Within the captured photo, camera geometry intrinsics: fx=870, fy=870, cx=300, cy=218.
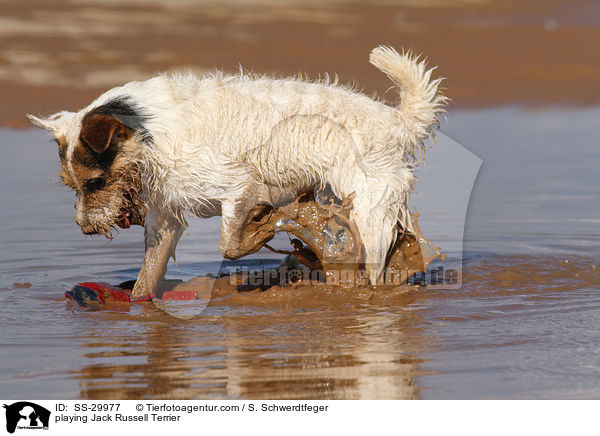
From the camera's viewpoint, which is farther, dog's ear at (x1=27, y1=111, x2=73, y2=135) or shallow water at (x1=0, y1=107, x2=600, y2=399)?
dog's ear at (x1=27, y1=111, x2=73, y2=135)

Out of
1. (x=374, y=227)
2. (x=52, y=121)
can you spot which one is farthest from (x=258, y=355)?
(x=52, y=121)

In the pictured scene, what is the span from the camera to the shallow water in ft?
17.7

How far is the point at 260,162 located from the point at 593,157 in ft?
32.1

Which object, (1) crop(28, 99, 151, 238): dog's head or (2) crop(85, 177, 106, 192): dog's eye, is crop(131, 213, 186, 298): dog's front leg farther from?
(2) crop(85, 177, 106, 192): dog's eye

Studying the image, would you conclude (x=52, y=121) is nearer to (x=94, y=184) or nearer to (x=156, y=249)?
(x=94, y=184)

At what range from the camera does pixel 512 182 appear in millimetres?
14109

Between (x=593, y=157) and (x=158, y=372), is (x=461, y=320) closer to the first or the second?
(x=158, y=372)
